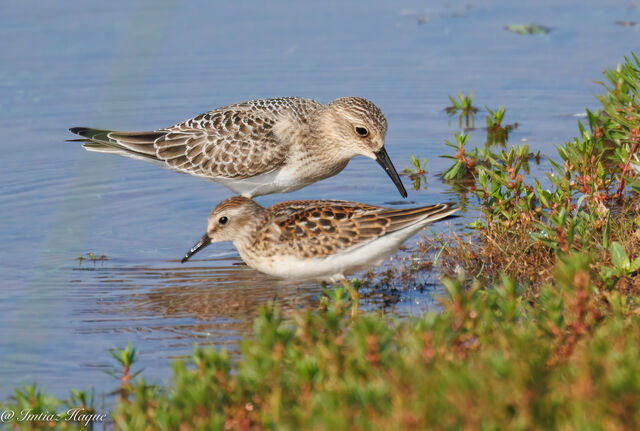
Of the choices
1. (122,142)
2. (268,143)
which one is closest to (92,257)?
(122,142)

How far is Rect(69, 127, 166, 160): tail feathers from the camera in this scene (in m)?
10.8

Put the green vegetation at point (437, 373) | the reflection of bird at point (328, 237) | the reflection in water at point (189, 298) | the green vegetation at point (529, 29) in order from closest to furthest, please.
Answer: the green vegetation at point (437, 373), the reflection in water at point (189, 298), the reflection of bird at point (328, 237), the green vegetation at point (529, 29)

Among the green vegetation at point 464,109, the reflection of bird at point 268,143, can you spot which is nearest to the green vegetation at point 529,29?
the green vegetation at point 464,109

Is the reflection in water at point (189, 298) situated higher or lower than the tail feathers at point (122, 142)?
lower

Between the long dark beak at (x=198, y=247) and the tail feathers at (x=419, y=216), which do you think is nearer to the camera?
the tail feathers at (x=419, y=216)

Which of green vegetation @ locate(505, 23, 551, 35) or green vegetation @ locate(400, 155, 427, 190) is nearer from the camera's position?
green vegetation @ locate(400, 155, 427, 190)

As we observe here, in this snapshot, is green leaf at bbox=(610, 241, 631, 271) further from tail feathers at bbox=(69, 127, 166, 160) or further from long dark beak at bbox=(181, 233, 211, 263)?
tail feathers at bbox=(69, 127, 166, 160)

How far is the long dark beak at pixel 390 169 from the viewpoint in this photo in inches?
406

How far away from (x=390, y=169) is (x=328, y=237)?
2281 mm

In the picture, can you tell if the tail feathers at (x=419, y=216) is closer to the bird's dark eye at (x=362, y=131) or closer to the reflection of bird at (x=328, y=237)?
the reflection of bird at (x=328, y=237)

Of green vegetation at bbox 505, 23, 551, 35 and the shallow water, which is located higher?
green vegetation at bbox 505, 23, 551, 35

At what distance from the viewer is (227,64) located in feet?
49.5

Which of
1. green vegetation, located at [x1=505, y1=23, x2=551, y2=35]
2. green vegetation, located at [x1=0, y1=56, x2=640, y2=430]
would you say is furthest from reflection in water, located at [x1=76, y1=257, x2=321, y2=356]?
green vegetation, located at [x1=505, y1=23, x2=551, y2=35]

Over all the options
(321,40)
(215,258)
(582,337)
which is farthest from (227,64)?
(582,337)
